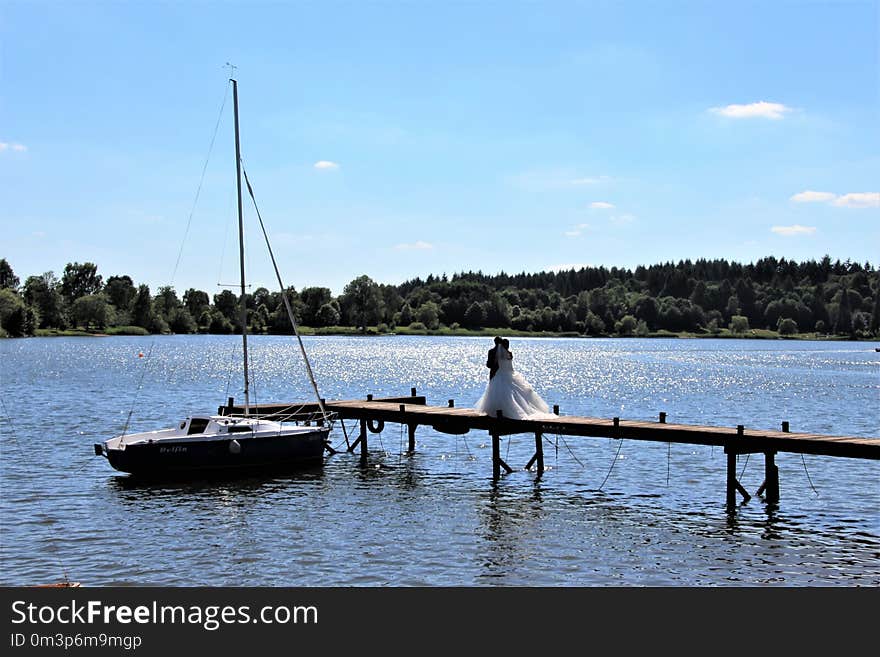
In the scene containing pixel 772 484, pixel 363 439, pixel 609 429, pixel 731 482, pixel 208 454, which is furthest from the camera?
pixel 363 439

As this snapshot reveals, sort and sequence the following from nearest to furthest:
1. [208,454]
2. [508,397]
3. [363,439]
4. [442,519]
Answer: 1. [442,519]
2. [208,454]
3. [508,397]
4. [363,439]

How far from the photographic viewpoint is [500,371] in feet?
110

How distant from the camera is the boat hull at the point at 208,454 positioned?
31.7 meters

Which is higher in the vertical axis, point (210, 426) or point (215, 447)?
point (210, 426)

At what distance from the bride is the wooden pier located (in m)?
0.37

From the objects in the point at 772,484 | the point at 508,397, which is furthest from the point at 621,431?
the point at 772,484

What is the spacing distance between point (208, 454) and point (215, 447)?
13.9 inches

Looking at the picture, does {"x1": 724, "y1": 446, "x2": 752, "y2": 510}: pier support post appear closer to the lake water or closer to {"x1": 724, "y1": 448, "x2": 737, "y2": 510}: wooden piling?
{"x1": 724, "y1": 448, "x2": 737, "y2": 510}: wooden piling

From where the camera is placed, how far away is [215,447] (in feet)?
106

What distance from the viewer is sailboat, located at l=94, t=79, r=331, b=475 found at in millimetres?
31734

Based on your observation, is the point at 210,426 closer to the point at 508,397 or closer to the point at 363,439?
the point at 363,439
